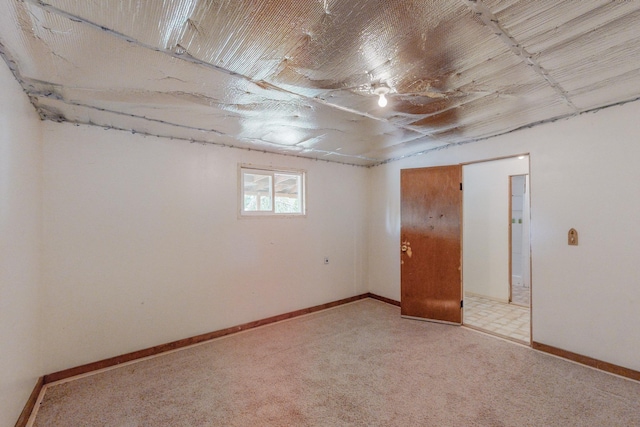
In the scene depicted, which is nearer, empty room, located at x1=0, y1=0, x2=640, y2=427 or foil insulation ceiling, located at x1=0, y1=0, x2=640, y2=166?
foil insulation ceiling, located at x1=0, y1=0, x2=640, y2=166

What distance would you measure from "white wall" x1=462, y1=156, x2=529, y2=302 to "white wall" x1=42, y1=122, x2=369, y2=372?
280cm

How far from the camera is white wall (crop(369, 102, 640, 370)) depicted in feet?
7.68

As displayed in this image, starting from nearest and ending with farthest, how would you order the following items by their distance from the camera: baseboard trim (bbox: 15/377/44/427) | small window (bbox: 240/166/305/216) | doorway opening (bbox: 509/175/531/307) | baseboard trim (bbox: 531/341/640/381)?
1. baseboard trim (bbox: 15/377/44/427)
2. baseboard trim (bbox: 531/341/640/381)
3. small window (bbox: 240/166/305/216)
4. doorway opening (bbox: 509/175/531/307)

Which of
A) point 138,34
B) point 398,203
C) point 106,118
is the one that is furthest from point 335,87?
point 398,203

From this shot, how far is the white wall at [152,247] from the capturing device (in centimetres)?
246

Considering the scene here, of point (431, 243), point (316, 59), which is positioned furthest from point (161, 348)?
point (431, 243)

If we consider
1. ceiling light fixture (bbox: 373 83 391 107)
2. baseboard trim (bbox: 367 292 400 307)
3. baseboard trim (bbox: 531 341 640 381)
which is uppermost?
ceiling light fixture (bbox: 373 83 391 107)

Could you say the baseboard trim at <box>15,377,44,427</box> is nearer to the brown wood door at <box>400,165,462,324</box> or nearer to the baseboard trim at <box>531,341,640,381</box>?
the brown wood door at <box>400,165,462,324</box>

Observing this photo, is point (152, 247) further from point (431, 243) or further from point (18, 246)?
point (431, 243)

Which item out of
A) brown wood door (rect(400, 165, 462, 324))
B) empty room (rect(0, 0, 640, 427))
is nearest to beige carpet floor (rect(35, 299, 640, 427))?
empty room (rect(0, 0, 640, 427))

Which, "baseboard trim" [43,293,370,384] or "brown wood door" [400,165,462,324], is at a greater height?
"brown wood door" [400,165,462,324]

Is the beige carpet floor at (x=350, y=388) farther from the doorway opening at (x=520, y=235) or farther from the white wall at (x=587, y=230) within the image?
the doorway opening at (x=520, y=235)

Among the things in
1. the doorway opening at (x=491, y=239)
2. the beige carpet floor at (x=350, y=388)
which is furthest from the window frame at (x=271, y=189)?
the doorway opening at (x=491, y=239)

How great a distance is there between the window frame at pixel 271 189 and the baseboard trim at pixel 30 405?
2.19 metres
